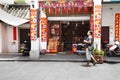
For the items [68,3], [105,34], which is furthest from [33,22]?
[105,34]

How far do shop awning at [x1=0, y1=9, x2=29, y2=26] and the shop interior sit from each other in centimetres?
235

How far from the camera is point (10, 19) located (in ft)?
62.1

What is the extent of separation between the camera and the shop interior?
19.8 meters

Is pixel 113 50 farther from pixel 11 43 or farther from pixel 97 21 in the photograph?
pixel 11 43

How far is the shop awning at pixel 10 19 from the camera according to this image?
18.6 metres

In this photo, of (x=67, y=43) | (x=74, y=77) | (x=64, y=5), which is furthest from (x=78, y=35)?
(x=74, y=77)

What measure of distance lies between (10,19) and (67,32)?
4632 mm

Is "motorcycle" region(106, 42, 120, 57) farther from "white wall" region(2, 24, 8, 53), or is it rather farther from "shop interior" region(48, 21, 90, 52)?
"white wall" region(2, 24, 8, 53)

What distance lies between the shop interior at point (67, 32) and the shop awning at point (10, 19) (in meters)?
2.35

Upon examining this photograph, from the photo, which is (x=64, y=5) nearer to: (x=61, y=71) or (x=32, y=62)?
(x=32, y=62)

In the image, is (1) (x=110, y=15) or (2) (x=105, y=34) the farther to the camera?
(2) (x=105, y=34)

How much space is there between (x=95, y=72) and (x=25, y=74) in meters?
3.22

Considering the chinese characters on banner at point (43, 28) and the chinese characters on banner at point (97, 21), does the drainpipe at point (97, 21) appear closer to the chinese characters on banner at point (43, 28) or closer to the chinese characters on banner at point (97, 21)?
the chinese characters on banner at point (97, 21)

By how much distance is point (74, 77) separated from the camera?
10367mm
